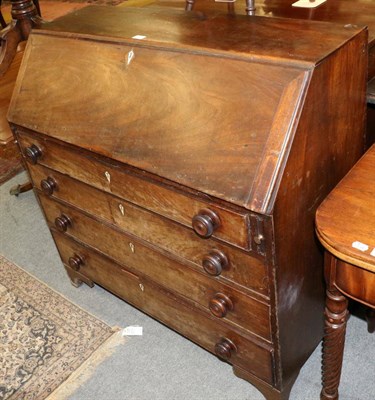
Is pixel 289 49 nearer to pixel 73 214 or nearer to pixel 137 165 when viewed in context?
pixel 137 165

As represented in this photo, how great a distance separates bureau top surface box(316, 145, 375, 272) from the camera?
3.38 ft

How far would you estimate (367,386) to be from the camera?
1688 mm

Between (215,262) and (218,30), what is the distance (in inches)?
26.5

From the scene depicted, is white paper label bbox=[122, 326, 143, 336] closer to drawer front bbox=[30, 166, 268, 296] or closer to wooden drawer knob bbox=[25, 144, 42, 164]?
drawer front bbox=[30, 166, 268, 296]

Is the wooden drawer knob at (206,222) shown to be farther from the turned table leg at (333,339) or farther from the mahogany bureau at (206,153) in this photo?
the turned table leg at (333,339)

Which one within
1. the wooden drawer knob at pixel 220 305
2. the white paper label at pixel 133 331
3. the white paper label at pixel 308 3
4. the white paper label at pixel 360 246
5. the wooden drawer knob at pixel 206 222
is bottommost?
the white paper label at pixel 133 331

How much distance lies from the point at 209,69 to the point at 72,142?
0.50 meters

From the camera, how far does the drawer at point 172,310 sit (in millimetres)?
1533

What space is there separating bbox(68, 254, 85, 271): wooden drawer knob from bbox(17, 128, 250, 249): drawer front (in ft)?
1.47

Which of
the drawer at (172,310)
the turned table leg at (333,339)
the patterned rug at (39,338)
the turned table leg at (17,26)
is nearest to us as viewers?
the turned table leg at (333,339)

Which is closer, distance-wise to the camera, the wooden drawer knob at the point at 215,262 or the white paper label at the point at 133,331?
the wooden drawer knob at the point at 215,262

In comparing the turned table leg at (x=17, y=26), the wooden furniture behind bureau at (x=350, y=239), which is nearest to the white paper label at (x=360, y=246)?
the wooden furniture behind bureau at (x=350, y=239)

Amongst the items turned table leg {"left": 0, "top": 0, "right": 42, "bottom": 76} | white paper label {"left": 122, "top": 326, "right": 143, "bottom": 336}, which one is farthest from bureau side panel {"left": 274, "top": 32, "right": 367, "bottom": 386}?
turned table leg {"left": 0, "top": 0, "right": 42, "bottom": 76}

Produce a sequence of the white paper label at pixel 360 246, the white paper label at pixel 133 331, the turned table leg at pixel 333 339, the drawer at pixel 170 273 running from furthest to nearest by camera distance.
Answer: the white paper label at pixel 133 331 < the drawer at pixel 170 273 < the turned table leg at pixel 333 339 < the white paper label at pixel 360 246
